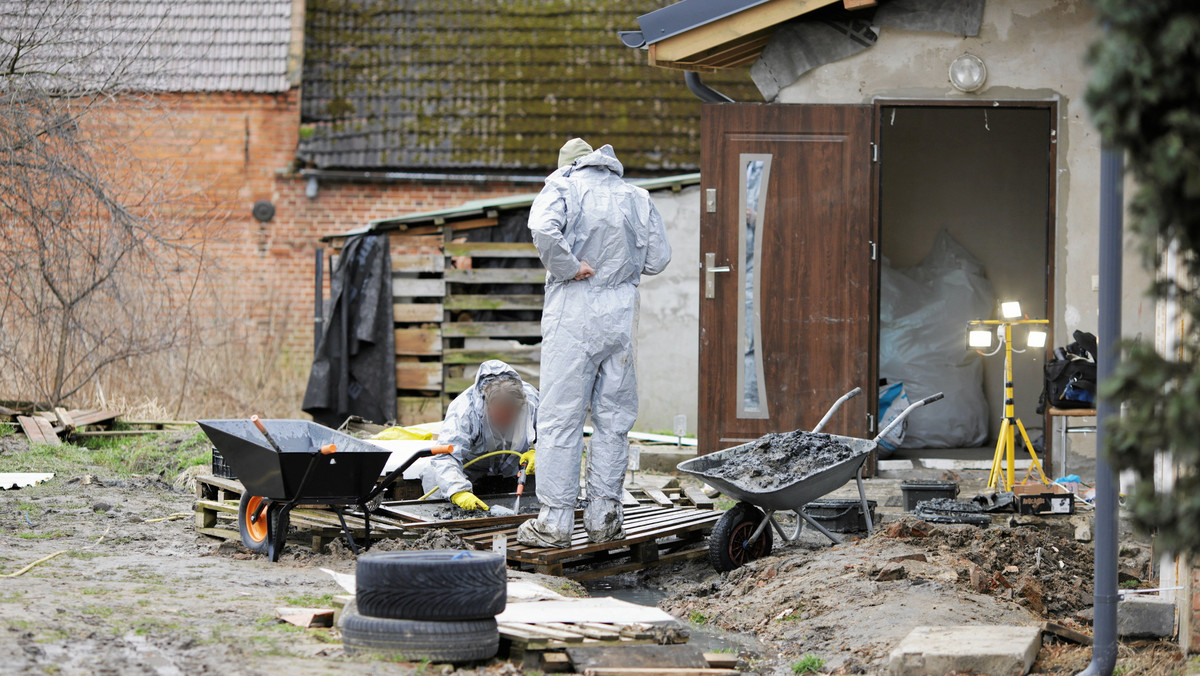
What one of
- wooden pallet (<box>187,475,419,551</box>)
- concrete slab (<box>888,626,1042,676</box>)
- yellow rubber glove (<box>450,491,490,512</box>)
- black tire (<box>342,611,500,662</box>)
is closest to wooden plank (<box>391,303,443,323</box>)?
wooden pallet (<box>187,475,419,551</box>)

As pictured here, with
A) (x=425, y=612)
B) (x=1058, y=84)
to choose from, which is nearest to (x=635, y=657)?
(x=425, y=612)

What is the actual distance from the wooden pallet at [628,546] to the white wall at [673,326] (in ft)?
13.9

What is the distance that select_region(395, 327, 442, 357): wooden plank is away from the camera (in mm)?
11633

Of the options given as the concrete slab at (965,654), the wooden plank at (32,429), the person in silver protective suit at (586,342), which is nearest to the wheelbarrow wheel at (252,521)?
the person in silver protective suit at (586,342)

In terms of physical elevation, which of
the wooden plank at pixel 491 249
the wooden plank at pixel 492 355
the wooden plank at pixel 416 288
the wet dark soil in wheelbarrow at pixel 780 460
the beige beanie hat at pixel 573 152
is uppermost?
the beige beanie hat at pixel 573 152

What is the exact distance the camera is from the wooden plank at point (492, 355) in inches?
459

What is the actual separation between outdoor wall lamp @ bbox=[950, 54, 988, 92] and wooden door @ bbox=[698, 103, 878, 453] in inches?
26.0

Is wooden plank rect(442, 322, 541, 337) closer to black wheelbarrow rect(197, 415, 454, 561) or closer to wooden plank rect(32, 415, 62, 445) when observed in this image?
wooden plank rect(32, 415, 62, 445)

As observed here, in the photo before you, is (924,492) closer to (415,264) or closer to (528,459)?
(528,459)

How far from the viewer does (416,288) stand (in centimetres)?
1169

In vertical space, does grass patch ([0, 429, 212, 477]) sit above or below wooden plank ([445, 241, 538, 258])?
below

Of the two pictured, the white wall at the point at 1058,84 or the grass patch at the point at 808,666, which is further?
the white wall at the point at 1058,84

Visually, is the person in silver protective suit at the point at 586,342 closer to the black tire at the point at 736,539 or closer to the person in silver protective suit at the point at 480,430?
the black tire at the point at 736,539

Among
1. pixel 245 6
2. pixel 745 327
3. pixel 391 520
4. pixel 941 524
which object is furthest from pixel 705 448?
pixel 245 6
